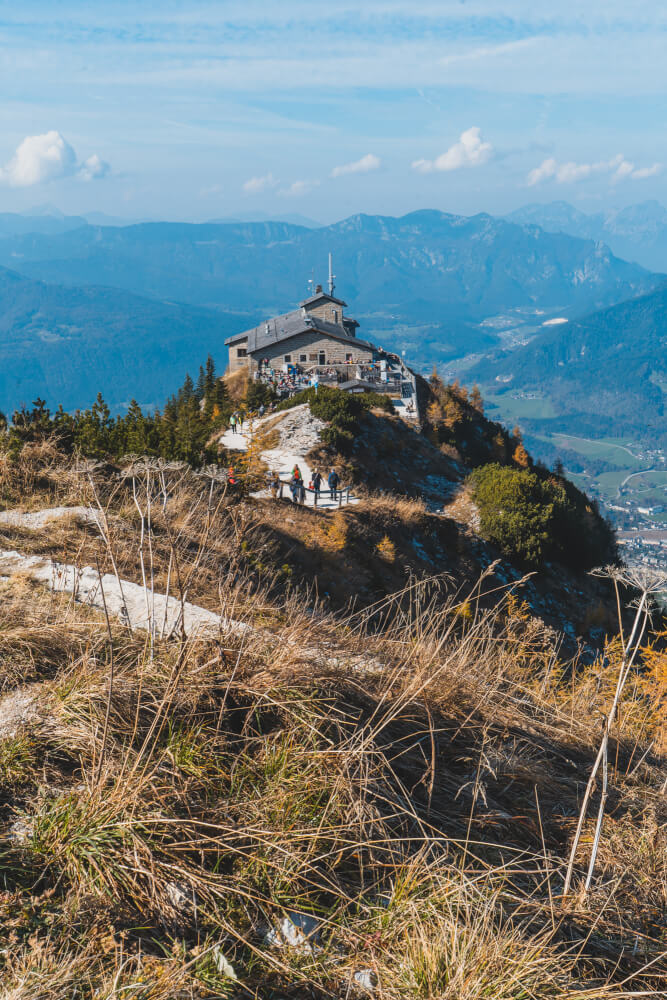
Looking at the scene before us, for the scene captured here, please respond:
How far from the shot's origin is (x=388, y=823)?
117 inches

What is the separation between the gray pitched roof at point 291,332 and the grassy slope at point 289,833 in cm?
5832

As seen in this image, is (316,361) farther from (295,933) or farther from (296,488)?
(295,933)

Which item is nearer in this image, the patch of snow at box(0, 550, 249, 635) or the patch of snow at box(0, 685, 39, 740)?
the patch of snow at box(0, 685, 39, 740)

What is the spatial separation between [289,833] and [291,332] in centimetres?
6101

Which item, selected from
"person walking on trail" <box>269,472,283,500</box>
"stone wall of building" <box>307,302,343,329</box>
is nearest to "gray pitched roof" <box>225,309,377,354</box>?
"stone wall of building" <box>307,302,343,329</box>

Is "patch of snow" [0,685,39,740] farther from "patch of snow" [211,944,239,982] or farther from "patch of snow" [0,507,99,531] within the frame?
"patch of snow" [0,507,99,531]

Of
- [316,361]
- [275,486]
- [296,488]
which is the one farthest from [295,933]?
[316,361]

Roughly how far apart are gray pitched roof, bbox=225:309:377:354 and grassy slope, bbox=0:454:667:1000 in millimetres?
58325

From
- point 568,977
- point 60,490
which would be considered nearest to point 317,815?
point 568,977

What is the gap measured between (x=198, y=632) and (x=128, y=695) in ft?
2.31

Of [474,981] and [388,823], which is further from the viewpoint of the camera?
[388,823]

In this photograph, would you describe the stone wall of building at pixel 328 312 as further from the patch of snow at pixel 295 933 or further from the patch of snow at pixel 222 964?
the patch of snow at pixel 222 964

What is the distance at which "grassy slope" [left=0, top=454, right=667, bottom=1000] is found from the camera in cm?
229

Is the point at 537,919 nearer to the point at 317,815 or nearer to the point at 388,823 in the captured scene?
the point at 388,823
